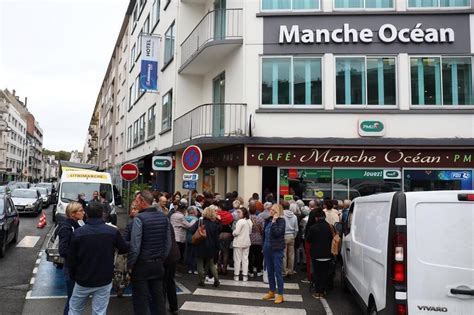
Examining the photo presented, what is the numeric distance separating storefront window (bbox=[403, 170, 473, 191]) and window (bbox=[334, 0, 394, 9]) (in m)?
5.71

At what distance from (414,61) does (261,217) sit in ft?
27.4

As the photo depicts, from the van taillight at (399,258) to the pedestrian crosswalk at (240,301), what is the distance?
2.87 meters

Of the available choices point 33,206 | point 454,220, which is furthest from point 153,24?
point 454,220

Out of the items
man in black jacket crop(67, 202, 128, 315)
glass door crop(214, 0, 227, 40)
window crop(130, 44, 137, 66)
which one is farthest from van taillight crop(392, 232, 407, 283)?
window crop(130, 44, 137, 66)

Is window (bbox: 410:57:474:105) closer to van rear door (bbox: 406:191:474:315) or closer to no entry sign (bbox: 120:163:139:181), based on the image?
van rear door (bbox: 406:191:474:315)

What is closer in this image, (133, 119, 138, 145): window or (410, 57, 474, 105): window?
(410, 57, 474, 105): window

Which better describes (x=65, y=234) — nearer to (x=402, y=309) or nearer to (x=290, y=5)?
(x=402, y=309)

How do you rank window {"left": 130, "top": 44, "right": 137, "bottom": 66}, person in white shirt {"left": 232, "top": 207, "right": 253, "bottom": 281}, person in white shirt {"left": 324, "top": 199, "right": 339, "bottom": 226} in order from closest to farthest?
person in white shirt {"left": 232, "top": 207, "right": 253, "bottom": 281} → person in white shirt {"left": 324, "top": 199, "right": 339, "bottom": 226} → window {"left": 130, "top": 44, "right": 137, "bottom": 66}

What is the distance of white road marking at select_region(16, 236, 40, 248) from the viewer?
1305 cm

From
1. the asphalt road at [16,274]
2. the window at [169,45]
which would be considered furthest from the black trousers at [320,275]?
the window at [169,45]

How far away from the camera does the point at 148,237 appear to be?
5.35 m

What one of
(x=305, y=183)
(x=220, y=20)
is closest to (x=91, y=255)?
(x=305, y=183)

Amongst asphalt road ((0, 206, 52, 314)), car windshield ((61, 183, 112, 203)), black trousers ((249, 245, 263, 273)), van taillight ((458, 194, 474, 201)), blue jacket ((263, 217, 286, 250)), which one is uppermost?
van taillight ((458, 194, 474, 201))

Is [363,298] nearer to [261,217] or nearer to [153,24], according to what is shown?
[261,217]
